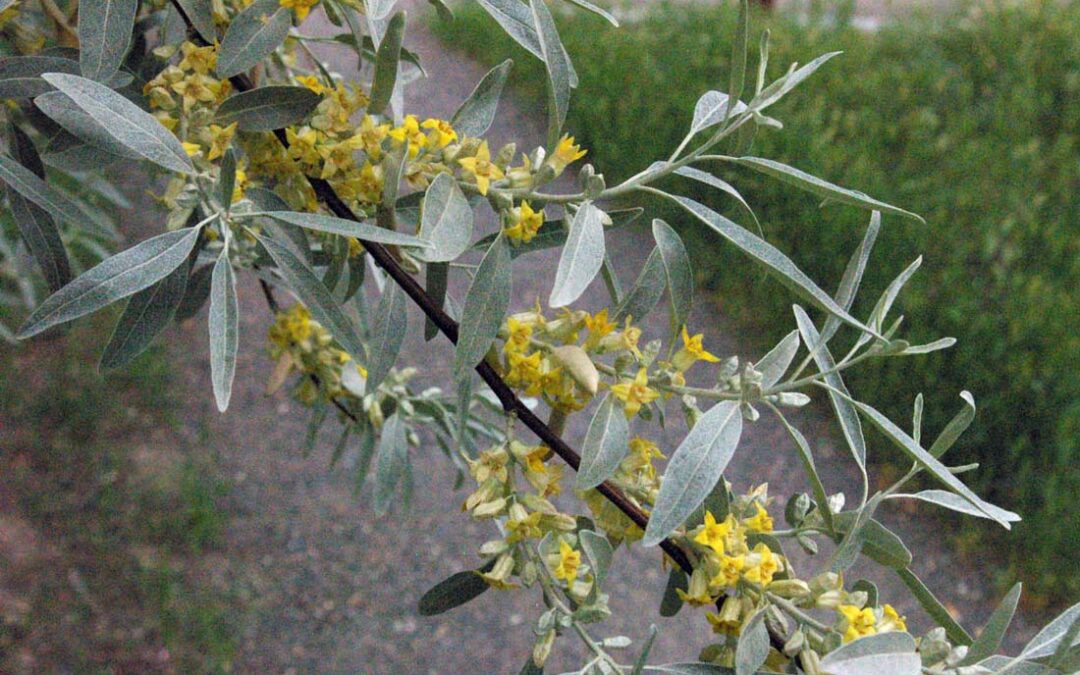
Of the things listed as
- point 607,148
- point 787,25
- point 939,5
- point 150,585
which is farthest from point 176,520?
point 939,5

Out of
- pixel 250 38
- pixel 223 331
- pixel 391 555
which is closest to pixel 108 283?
pixel 223 331

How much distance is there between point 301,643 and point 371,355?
4.95 ft

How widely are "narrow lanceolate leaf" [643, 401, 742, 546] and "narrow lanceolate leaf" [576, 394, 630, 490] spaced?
36 millimetres

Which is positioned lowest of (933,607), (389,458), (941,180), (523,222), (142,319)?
(941,180)

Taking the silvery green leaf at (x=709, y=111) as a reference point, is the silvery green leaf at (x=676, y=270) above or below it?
below

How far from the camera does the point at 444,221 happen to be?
0.53 m

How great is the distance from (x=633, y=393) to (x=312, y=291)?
208mm

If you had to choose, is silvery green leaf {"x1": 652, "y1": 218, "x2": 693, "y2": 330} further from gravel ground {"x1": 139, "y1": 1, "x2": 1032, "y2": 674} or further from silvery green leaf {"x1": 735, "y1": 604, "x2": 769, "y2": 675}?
gravel ground {"x1": 139, "y1": 1, "x2": 1032, "y2": 674}

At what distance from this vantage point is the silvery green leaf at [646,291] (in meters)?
0.64

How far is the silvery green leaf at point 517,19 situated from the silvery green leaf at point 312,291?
20cm

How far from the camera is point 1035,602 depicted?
2062 mm

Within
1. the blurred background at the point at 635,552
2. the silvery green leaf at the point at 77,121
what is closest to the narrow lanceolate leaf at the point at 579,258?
the silvery green leaf at the point at 77,121

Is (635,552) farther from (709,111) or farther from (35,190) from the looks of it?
(35,190)

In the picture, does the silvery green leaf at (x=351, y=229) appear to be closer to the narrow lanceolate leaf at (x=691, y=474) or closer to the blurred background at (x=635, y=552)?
the narrow lanceolate leaf at (x=691, y=474)
